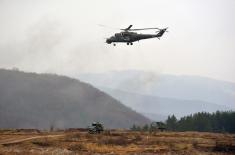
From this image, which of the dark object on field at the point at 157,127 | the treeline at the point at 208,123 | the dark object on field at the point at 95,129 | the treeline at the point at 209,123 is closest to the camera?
the dark object on field at the point at 95,129

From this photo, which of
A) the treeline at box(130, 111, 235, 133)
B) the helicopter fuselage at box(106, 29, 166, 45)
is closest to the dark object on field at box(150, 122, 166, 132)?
the helicopter fuselage at box(106, 29, 166, 45)

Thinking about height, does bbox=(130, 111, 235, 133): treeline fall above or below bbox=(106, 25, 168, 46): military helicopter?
below

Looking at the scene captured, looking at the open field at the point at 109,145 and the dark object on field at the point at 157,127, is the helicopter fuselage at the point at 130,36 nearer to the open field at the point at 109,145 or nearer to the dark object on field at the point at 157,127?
the dark object on field at the point at 157,127

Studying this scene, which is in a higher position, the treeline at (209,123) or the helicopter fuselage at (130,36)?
the helicopter fuselage at (130,36)

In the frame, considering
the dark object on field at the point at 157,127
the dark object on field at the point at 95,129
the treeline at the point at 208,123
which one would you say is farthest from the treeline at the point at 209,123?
the dark object on field at the point at 95,129

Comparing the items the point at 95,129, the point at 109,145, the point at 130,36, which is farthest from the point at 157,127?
the point at 109,145

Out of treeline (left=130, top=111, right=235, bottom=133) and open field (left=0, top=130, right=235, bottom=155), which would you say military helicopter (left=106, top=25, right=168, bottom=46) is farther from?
treeline (left=130, top=111, right=235, bottom=133)

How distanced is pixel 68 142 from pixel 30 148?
745 cm

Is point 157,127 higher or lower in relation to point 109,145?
higher

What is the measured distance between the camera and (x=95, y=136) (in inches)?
2613

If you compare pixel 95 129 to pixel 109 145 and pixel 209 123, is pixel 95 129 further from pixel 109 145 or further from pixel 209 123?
pixel 209 123

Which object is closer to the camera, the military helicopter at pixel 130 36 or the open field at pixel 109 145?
the open field at pixel 109 145

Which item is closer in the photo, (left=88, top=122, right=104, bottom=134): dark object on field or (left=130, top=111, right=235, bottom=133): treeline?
(left=88, top=122, right=104, bottom=134): dark object on field

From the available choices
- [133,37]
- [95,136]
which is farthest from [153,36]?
[95,136]
